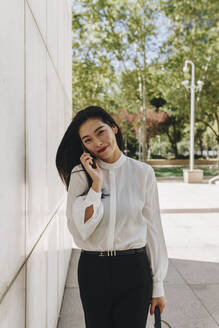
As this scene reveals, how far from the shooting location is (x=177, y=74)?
24188 mm

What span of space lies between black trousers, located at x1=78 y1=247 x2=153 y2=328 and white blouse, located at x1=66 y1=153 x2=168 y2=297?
0.08m

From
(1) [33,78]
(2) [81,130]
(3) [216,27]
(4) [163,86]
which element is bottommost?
→ (2) [81,130]

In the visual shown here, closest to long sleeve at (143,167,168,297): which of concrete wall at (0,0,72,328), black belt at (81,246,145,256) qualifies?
black belt at (81,246,145,256)

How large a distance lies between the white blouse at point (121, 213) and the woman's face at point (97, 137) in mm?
95

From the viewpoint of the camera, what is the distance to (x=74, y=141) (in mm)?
2082

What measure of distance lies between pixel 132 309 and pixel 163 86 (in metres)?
24.6

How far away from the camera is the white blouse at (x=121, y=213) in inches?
70.2

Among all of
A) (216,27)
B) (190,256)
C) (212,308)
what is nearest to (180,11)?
(216,27)

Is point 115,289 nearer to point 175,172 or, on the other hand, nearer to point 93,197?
point 93,197

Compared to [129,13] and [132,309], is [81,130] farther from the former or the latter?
[129,13]

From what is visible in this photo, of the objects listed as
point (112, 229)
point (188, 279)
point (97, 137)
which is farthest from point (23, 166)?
point (188, 279)

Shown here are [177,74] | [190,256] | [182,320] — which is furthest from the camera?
[177,74]

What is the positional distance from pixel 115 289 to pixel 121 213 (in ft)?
1.45

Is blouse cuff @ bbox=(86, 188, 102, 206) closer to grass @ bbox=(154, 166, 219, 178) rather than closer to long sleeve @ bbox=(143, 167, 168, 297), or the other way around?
long sleeve @ bbox=(143, 167, 168, 297)
